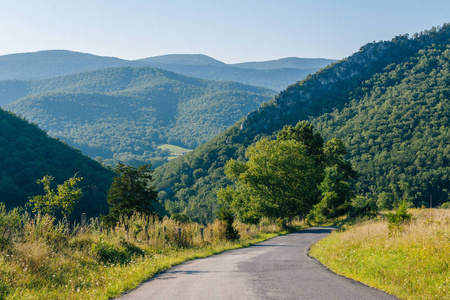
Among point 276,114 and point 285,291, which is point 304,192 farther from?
point 276,114

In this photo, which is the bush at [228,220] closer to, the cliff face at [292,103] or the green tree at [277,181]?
the green tree at [277,181]

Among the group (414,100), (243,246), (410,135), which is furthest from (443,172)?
(243,246)

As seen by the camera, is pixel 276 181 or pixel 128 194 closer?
pixel 128 194

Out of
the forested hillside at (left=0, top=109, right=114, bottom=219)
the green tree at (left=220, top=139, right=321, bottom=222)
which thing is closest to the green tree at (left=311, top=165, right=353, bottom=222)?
the green tree at (left=220, top=139, right=321, bottom=222)

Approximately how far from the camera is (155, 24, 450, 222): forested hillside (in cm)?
11406

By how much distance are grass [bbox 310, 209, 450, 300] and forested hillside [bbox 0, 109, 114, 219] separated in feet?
201

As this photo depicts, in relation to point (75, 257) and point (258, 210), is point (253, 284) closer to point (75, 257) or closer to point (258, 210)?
point (75, 257)

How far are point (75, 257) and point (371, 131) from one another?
418ft

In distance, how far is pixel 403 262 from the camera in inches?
371

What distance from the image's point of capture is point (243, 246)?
2022cm

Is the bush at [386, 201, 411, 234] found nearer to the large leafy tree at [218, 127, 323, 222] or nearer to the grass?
the grass

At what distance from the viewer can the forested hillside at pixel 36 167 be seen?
72.2 metres

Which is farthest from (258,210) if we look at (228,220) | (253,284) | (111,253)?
(253,284)

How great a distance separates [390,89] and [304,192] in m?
151
